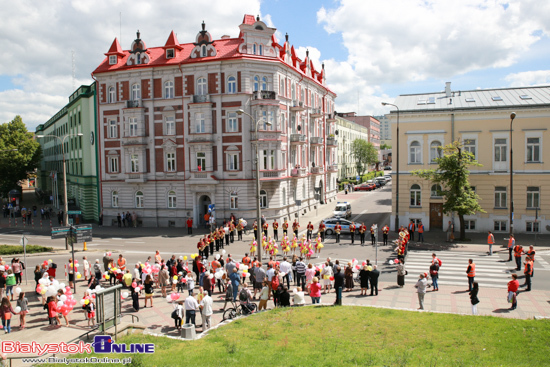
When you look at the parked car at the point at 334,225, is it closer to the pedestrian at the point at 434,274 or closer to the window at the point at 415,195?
the window at the point at 415,195

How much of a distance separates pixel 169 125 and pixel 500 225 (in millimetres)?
31445

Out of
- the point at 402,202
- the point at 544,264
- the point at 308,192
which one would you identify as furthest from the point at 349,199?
the point at 544,264

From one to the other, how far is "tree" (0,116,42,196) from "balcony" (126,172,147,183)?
96.3ft

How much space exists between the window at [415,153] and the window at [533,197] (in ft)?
29.0

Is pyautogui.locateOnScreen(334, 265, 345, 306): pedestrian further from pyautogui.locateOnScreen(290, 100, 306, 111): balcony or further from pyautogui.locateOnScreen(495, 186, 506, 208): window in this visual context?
pyautogui.locateOnScreen(290, 100, 306, 111): balcony

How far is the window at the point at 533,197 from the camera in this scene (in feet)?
108

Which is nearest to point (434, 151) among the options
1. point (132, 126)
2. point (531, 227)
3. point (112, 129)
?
point (531, 227)

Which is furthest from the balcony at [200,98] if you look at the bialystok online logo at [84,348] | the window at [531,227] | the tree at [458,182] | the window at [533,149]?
the window at [531,227]

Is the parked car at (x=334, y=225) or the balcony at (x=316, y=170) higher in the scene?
the balcony at (x=316, y=170)

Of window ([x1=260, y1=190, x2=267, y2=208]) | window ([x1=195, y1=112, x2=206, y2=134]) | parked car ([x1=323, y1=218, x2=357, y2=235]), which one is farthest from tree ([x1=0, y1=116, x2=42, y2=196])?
parked car ([x1=323, y1=218, x2=357, y2=235])

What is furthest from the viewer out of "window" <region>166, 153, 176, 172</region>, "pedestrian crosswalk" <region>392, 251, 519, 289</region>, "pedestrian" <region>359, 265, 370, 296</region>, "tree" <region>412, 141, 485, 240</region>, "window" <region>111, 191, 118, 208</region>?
"window" <region>111, 191, 118, 208</region>

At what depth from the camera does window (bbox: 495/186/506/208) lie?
3366 centimetres

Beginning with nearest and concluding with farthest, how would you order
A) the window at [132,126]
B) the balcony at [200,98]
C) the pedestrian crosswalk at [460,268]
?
the pedestrian crosswalk at [460,268] → the balcony at [200,98] → the window at [132,126]

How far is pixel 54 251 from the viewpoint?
30.1 m
